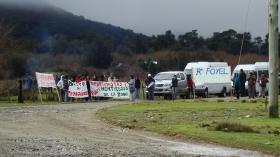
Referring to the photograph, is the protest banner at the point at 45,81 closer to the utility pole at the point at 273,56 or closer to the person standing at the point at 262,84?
the person standing at the point at 262,84

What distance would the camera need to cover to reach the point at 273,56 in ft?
78.6


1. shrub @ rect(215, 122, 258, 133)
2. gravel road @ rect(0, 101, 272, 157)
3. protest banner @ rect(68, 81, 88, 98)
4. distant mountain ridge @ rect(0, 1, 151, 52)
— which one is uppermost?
distant mountain ridge @ rect(0, 1, 151, 52)

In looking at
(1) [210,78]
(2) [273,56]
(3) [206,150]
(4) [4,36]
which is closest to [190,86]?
(1) [210,78]

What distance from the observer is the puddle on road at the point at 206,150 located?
48.1 feet

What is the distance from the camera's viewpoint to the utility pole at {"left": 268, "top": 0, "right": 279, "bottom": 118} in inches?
932

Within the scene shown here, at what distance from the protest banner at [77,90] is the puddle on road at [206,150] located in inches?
1009

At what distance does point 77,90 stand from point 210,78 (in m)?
13.1

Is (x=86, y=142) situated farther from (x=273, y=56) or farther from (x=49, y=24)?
(x=49, y=24)

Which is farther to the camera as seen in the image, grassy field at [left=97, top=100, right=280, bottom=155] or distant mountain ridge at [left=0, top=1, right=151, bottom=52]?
distant mountain ridge at [left=0, top=1, right=151, bottom=52]

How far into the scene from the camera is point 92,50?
248 feet

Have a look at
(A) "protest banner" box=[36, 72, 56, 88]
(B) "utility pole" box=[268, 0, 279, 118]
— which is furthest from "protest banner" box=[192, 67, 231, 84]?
(B) "utility pole" box=[268, 0, 279, 118]

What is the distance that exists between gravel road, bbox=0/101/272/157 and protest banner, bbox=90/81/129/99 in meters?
20.5

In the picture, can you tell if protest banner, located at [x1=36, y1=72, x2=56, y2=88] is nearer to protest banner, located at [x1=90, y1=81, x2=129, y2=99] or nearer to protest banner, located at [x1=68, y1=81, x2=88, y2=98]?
protest banner, located at [x1=68, y1=81, x2=88, y2=98]

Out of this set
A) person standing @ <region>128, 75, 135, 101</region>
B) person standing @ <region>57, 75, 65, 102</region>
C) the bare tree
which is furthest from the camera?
the bare tree
